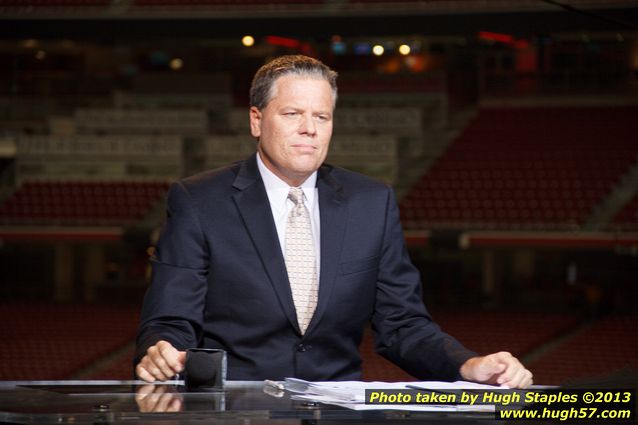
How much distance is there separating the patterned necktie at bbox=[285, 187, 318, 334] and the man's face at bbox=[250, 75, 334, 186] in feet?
0.45

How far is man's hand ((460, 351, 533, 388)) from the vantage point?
6.79ft

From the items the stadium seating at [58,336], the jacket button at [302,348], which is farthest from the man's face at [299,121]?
the stadium seating at [58,336]

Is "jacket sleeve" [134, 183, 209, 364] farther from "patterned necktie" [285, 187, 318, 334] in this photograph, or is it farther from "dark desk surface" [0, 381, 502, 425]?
"dark desk surface" [0, 381, 502, 425]

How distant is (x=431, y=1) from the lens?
13.3 metres

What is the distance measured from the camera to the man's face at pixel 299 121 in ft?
7.70

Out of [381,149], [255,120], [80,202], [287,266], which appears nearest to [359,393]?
[287,266]

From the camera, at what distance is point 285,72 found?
236cm

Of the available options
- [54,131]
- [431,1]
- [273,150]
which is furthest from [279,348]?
[54,131]

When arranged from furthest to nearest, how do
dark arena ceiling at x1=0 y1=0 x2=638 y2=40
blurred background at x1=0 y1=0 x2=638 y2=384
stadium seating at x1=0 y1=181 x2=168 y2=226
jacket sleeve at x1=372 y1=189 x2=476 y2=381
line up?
stadium seating at x1=0 y1=181 x2=168 y2=226 → blurred background at x1=0 y1=0 x2=638 y2=384 → dark arena ceiling at x1=0 y1=0 x2=638 y2=40 → jacket sleeve at x1=372 y1=189 x2=476 y2=381

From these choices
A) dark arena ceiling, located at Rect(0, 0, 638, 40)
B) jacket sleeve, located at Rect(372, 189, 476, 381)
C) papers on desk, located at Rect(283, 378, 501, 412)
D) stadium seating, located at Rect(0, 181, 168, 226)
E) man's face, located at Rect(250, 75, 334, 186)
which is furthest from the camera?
stadium seating, located at Rect(0, 181, 168, 226)

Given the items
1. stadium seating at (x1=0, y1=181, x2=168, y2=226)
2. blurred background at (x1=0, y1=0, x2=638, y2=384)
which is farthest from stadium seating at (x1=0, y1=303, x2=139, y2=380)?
stadium seating at (x1=0, y1=181, x2=168, y2=226)

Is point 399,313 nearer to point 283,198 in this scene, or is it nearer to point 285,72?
point 283,198

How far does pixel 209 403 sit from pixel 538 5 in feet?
35.7

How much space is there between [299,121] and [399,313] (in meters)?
0.52
